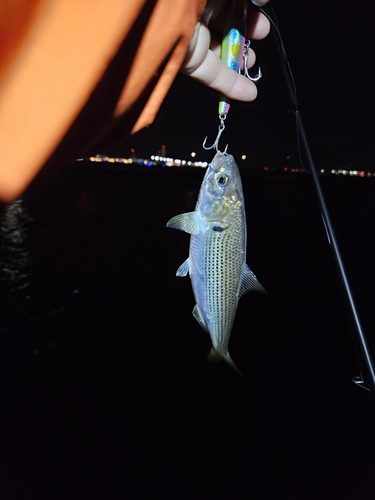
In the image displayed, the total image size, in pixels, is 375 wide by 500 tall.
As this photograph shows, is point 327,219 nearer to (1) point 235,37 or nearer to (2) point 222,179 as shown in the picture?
(2) point 222,179

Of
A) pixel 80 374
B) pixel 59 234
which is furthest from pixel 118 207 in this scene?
pixel 80 374

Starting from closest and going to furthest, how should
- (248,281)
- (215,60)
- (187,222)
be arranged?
(215,60) < (187,222) < (248,281)

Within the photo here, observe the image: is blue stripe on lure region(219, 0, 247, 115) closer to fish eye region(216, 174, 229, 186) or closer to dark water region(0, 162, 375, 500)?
fish eye region(216, 174, 229, 186)

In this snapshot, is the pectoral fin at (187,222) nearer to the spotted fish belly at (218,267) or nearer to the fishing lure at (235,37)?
the spotted fish belly at (218,267)

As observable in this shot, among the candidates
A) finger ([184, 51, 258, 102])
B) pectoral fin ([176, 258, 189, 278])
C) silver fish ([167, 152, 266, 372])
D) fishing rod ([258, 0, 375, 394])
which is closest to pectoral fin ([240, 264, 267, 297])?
silver fish ([167, 152, 266, 372])

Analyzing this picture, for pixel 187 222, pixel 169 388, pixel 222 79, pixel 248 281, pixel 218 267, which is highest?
pixel 222 79

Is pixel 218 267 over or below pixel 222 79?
below

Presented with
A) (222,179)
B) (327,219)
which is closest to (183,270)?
(222,179)

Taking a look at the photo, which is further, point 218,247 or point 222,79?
point 218,247

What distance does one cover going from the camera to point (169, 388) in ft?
22.9

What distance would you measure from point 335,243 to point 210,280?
75 cm

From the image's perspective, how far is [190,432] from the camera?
19.0 ft

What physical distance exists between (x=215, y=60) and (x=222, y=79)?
0.08 m

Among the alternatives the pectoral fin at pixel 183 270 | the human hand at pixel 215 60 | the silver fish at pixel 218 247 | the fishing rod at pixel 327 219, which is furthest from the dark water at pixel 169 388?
the pectoral fin at pixel 183 270
